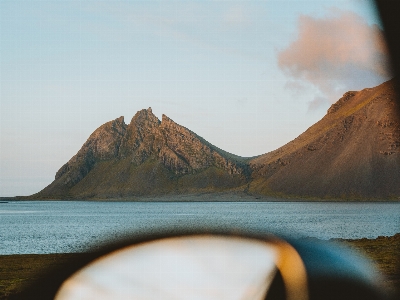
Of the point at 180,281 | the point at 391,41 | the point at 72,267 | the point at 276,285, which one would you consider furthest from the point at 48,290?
the point at 391,41

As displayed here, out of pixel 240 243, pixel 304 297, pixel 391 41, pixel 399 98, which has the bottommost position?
pixel 304 297

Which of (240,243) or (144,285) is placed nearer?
(144,285)

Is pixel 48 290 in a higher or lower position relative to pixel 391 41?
lower

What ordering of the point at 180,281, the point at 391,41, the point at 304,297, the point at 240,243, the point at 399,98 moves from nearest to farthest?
the point at 304,297, the point at 180,281, the point at 240,243, the point at 391,41, the point at 399,98

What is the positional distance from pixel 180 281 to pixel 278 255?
685 mm

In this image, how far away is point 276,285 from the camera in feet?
11.4

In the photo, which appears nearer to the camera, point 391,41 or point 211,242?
point 211,242

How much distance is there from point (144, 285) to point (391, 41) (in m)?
2.76

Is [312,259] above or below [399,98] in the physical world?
below

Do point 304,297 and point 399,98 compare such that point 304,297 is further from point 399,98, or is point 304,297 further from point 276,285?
point 399,98

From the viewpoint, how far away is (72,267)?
12.3 ft

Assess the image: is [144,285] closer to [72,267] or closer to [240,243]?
[72,267]

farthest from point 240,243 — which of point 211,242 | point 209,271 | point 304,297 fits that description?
point 304,297

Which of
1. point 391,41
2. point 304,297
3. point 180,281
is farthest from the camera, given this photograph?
point 391,41
